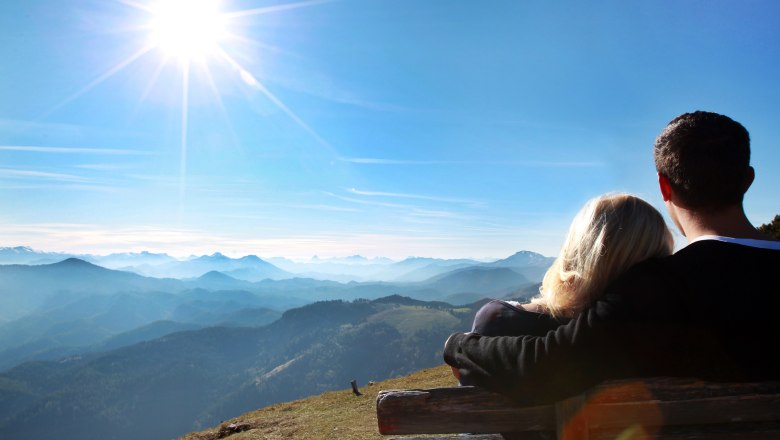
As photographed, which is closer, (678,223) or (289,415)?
(678,223)

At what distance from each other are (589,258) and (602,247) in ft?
0.39

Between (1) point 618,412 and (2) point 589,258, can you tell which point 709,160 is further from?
(1) point 618,412

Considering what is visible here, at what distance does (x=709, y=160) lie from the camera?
3164 millimetres

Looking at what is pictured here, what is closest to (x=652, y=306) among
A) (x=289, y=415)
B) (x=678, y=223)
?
(x=678, y=223)

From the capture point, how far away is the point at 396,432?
309 cm

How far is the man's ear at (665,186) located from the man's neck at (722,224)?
166 mm

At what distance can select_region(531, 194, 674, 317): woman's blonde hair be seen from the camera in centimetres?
330

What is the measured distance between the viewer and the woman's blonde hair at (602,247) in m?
3.30

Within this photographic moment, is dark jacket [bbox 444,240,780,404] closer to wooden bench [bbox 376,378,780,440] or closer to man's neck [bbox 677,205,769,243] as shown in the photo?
wooden bench [bbox 376,378,780,440]

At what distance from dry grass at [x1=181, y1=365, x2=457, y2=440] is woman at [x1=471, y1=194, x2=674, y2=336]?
21025mm

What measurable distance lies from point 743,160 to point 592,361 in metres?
1.76

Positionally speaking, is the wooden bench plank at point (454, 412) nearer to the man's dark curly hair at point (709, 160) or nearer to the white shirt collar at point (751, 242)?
the white shirt collar at point (751, 242)

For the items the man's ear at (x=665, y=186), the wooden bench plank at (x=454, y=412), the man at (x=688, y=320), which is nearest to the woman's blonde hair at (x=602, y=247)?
the man's ear at (x=665, y=186)

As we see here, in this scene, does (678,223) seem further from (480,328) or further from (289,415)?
(289,415)
